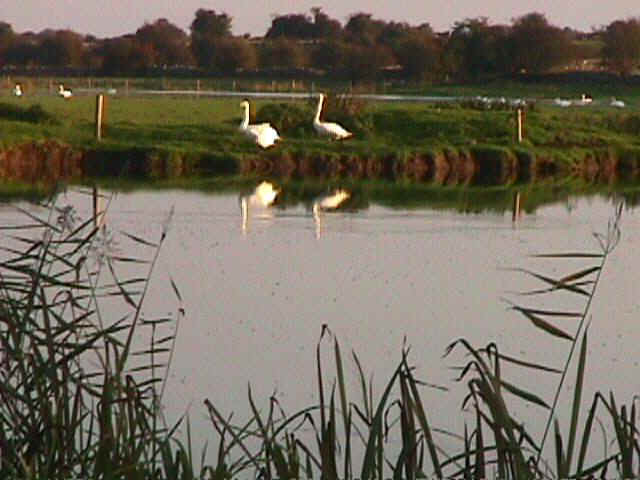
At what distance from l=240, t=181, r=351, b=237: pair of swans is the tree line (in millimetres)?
34597

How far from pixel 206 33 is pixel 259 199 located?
5532 cm

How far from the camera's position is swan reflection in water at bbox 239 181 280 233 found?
20.4 m

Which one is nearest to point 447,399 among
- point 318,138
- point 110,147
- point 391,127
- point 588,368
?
point 588,368

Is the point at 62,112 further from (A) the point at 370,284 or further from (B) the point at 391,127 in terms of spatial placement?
(A) the point at 370,284

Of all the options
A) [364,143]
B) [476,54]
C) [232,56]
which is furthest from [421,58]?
[364,143]

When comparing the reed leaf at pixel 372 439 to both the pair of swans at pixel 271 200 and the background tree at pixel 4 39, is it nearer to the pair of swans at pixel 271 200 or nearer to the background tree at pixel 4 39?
the pair of swans at pixel 271 200

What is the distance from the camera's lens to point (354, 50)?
63.1 m

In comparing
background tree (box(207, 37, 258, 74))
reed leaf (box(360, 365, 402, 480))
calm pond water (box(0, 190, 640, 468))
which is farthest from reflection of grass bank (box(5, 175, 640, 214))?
background tree (box(207, 37, 258, 74))

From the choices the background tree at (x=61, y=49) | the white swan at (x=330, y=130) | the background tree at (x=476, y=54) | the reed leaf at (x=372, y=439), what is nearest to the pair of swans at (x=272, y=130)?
the white swan at (x=330, y=130)

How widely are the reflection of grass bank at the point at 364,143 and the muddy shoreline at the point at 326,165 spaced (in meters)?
0.02

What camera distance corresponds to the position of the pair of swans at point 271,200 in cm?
2084

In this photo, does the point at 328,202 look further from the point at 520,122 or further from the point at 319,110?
the point at 520,122

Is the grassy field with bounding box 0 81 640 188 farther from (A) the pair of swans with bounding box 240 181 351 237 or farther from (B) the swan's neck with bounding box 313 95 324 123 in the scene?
(A) the pair of swans with bounding box 240 181 351 237

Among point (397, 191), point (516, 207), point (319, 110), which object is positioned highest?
point (319, 110)
